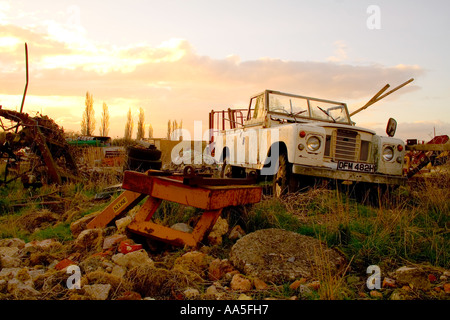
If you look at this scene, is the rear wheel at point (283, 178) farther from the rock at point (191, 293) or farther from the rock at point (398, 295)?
the rock at point (191, 293)

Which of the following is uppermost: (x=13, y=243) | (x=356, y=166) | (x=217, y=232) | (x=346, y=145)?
(x=346, y=145)

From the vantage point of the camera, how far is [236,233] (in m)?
3.73

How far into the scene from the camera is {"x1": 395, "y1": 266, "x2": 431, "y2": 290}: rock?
257cm

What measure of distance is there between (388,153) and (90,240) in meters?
4.90

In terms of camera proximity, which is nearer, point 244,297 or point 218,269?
point 244,297

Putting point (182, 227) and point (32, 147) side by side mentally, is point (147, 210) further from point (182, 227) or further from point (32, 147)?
point (32, 147)

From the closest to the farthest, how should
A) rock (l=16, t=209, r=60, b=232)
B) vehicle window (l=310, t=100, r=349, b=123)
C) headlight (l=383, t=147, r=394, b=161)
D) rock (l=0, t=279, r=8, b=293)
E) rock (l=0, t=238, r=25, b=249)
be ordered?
rock (l=0, t=279, r=8, b=293) → rock (l=0, t=238, r=25, b=249) → rock (l=16, t=209, r=60, b=232) → headlight (l=383, t=147, r=394, b=161) → vehicle window (l=310, t=100, r=349, b=123)

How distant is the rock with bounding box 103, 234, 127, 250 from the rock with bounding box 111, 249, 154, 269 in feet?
1.29

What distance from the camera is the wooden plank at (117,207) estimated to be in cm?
371

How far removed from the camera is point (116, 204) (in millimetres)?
3838

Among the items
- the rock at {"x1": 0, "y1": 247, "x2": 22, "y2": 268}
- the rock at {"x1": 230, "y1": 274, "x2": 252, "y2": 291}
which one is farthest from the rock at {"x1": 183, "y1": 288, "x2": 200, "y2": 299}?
the rock at {"x1": 0, "y1": 247, "x2": 22, "y2": 268}

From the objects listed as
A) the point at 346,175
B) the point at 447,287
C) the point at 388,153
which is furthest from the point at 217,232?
the point at 388,153
